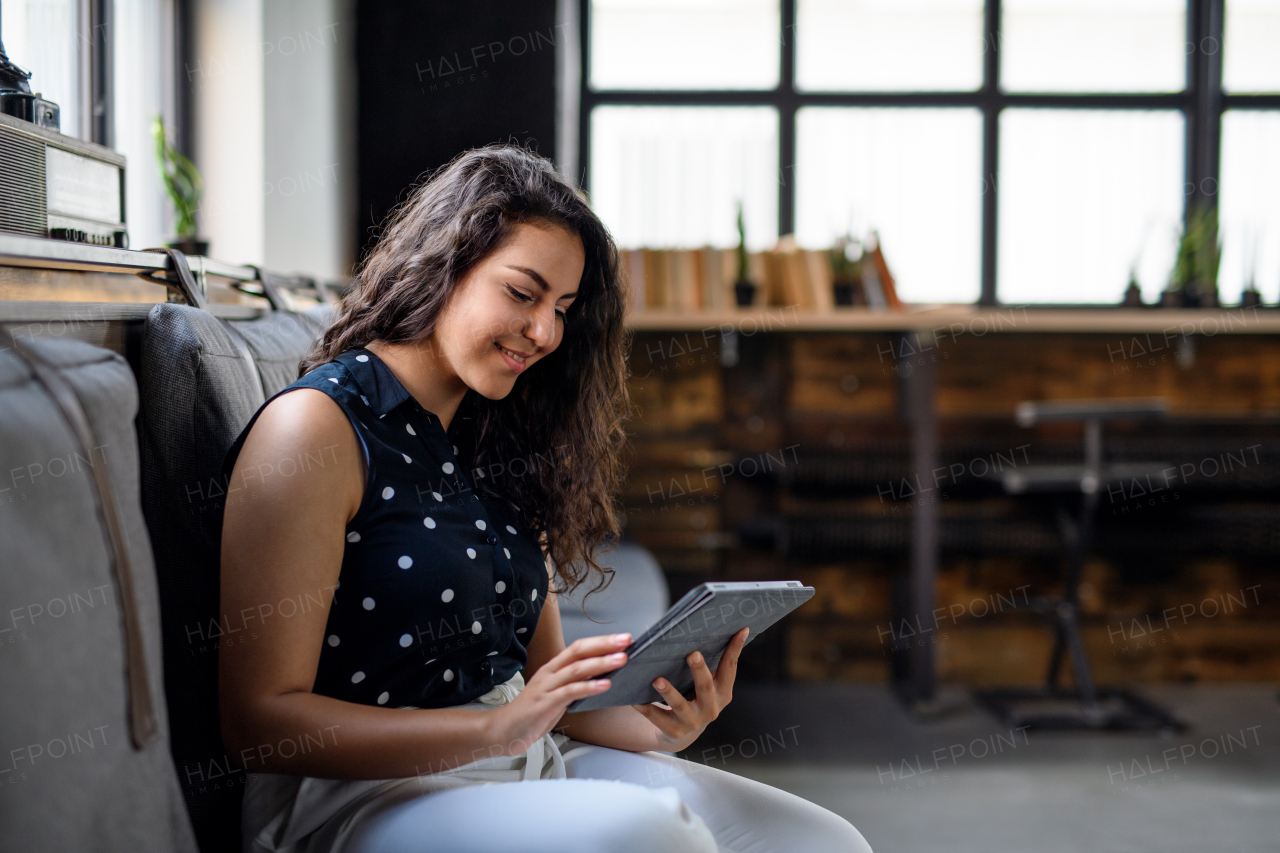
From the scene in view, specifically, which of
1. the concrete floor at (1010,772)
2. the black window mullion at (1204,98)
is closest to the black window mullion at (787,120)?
the black window mullion at (1204,98)

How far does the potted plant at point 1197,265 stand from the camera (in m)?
3.30

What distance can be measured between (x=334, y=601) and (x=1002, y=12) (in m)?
3.53

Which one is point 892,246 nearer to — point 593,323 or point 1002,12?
point 1002,12

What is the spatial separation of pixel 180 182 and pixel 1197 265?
3.24 meters

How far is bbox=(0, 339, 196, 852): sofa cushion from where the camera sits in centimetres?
65

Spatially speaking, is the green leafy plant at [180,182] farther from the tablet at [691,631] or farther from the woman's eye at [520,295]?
the tablet at [691,631]

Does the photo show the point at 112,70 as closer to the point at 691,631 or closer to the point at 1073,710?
the point at 691,631

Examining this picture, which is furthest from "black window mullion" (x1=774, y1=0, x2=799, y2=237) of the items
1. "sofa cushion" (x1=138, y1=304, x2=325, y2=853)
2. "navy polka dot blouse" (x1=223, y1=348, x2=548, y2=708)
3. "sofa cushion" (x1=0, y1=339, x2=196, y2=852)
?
"sofa cushion" (x1=0, y1=339, x2=196, y2=852)

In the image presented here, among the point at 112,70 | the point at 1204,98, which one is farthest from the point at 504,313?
the point at 1204,98

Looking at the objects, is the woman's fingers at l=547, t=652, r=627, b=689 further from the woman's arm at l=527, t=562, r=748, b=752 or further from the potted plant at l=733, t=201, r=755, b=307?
the potted plant at l=733, t=201, r=755, b=307

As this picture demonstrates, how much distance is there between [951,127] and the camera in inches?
143

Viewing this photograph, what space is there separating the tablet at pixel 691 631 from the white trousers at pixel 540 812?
110 mm

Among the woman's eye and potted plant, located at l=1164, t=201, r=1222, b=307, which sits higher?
potted plant, located at l=1164, t=201, r=1222, b=307

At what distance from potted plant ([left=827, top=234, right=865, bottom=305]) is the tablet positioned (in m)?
2.24
